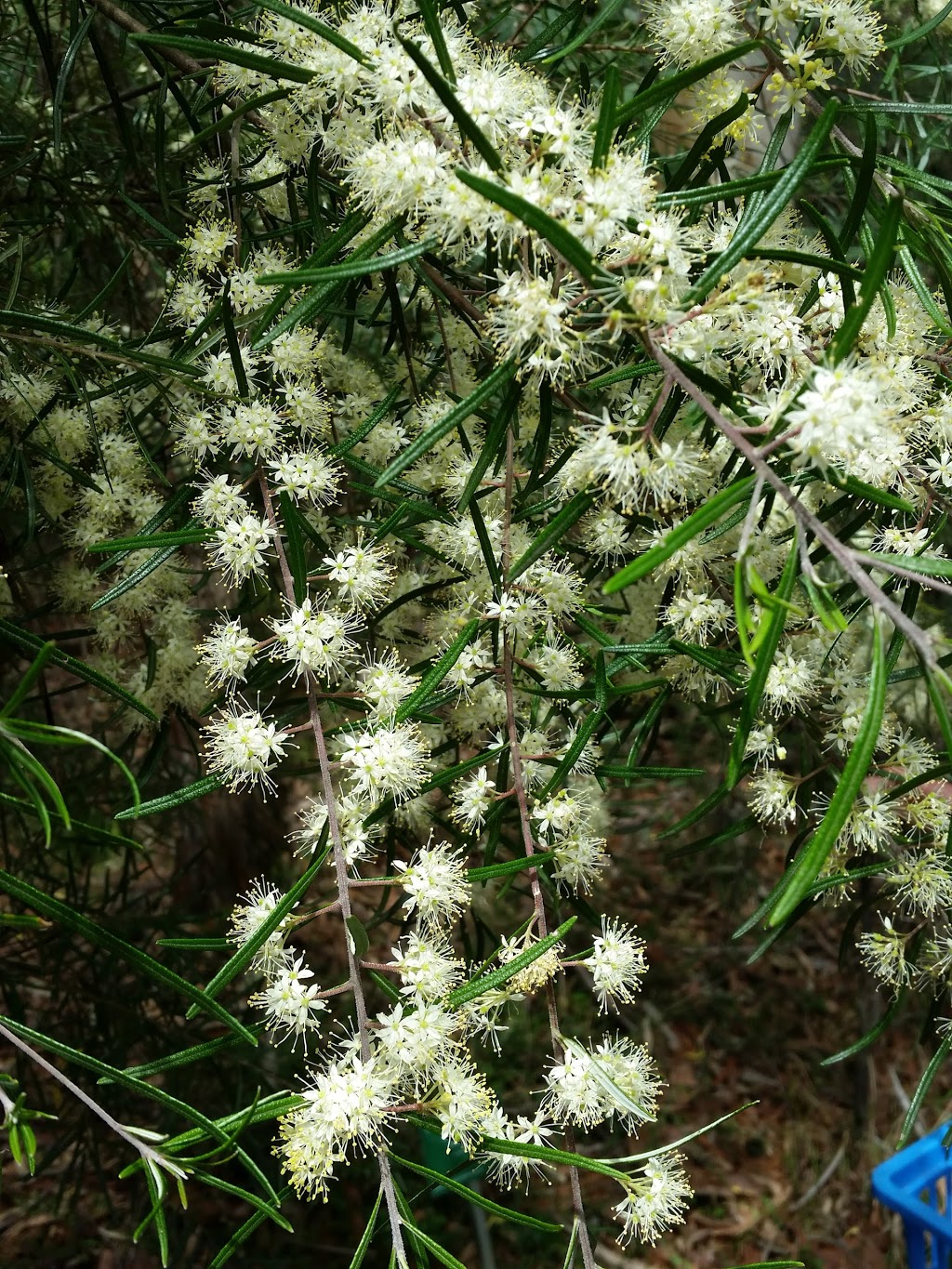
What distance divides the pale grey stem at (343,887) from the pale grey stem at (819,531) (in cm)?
48

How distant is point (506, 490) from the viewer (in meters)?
1.15

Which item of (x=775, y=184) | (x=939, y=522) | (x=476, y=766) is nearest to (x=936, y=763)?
(x=939, y=522)

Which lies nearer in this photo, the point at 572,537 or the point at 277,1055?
the point at 572,537

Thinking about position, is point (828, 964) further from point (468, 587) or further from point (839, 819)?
point (839, 819)

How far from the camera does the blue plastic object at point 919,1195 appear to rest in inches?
91.0

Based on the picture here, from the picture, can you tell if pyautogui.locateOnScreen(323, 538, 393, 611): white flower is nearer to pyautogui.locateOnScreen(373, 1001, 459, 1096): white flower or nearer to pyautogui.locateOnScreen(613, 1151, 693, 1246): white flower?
pyautogui.locateOnScreen(373, 1001, 459, 1096): white flower

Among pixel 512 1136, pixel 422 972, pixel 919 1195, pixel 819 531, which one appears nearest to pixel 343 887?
pixel 422 972

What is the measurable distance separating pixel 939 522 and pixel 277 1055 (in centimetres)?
222

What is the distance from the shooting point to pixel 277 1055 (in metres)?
2.68

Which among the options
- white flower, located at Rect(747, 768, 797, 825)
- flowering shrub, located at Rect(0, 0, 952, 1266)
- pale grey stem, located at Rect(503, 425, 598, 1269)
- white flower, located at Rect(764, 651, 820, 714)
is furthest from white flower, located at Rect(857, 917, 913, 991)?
pale grey stem, located at Rect(503, 425, 598, 1269)

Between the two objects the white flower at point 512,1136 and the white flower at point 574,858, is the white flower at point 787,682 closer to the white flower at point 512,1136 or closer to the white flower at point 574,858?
the white flower at point 574,858

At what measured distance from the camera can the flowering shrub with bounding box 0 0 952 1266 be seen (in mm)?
839

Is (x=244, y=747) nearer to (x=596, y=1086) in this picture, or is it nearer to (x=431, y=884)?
(x=431, y=884)

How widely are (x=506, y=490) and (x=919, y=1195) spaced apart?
2257mm
